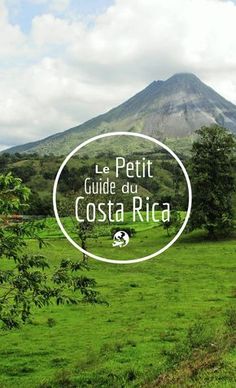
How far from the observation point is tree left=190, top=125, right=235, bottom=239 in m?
70.8

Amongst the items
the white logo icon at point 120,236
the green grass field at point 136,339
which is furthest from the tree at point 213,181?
the green grass field at point 136,339

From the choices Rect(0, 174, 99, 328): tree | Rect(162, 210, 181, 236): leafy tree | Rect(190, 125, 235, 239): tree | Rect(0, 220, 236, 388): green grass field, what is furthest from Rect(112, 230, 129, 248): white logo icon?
Rect(0, 174, 99, 328): tree

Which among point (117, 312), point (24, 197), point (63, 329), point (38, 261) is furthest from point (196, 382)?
point (117, 312)

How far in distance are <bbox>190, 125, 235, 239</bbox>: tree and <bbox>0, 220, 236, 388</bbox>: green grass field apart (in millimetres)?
24454

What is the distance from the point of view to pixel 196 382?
15320 millimetres

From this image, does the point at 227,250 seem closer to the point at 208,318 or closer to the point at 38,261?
the point at 208,318

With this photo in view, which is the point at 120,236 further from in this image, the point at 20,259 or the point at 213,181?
the point at 20,259

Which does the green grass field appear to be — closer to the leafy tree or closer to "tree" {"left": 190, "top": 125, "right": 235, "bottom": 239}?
"tree" {"left": 190, "top": 125, "right": 235, "bottom": 239}

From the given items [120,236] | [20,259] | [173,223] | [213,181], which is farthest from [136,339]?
[173,223]

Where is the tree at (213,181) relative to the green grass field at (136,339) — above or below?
above

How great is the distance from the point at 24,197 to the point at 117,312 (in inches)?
694

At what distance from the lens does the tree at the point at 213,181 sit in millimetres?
70775

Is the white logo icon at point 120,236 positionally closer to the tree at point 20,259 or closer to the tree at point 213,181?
the tree at point 213,181

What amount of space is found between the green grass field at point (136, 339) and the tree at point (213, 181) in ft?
80.2
